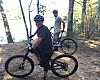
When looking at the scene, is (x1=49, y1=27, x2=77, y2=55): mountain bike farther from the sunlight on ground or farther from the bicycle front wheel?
the bicycle front wheel

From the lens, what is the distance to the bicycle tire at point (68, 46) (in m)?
12.0

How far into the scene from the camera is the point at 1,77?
8.92 m

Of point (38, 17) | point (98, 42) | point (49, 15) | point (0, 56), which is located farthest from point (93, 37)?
point (49, 15)

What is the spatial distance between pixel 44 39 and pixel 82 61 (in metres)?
3.78

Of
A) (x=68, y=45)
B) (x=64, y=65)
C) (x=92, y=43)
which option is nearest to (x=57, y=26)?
(x=68, y=45)

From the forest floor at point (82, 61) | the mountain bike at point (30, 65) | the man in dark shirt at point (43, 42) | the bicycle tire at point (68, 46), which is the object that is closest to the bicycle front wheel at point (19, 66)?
the mountain bike at point (30, 65)

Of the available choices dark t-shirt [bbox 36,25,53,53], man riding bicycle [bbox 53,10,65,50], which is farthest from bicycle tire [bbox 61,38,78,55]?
dark t-shirt [bbox 36,25,53,53]

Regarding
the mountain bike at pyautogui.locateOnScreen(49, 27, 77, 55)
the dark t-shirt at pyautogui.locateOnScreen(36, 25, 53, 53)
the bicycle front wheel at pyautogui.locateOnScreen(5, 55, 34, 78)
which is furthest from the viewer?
the mountain bike at pyautogui.locateOnScreen(49, 27, 77, 55)

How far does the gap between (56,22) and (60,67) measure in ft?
9.80

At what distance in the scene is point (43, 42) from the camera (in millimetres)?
7848

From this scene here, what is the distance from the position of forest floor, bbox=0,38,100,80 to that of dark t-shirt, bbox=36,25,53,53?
4.31ft

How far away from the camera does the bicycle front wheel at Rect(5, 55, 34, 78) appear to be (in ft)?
27.4

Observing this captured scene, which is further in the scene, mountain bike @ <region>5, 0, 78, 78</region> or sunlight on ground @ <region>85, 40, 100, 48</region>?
sunlight on ground @ <region>85, 40, 100, 48</region>

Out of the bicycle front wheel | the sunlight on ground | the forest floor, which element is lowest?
the forest floor
